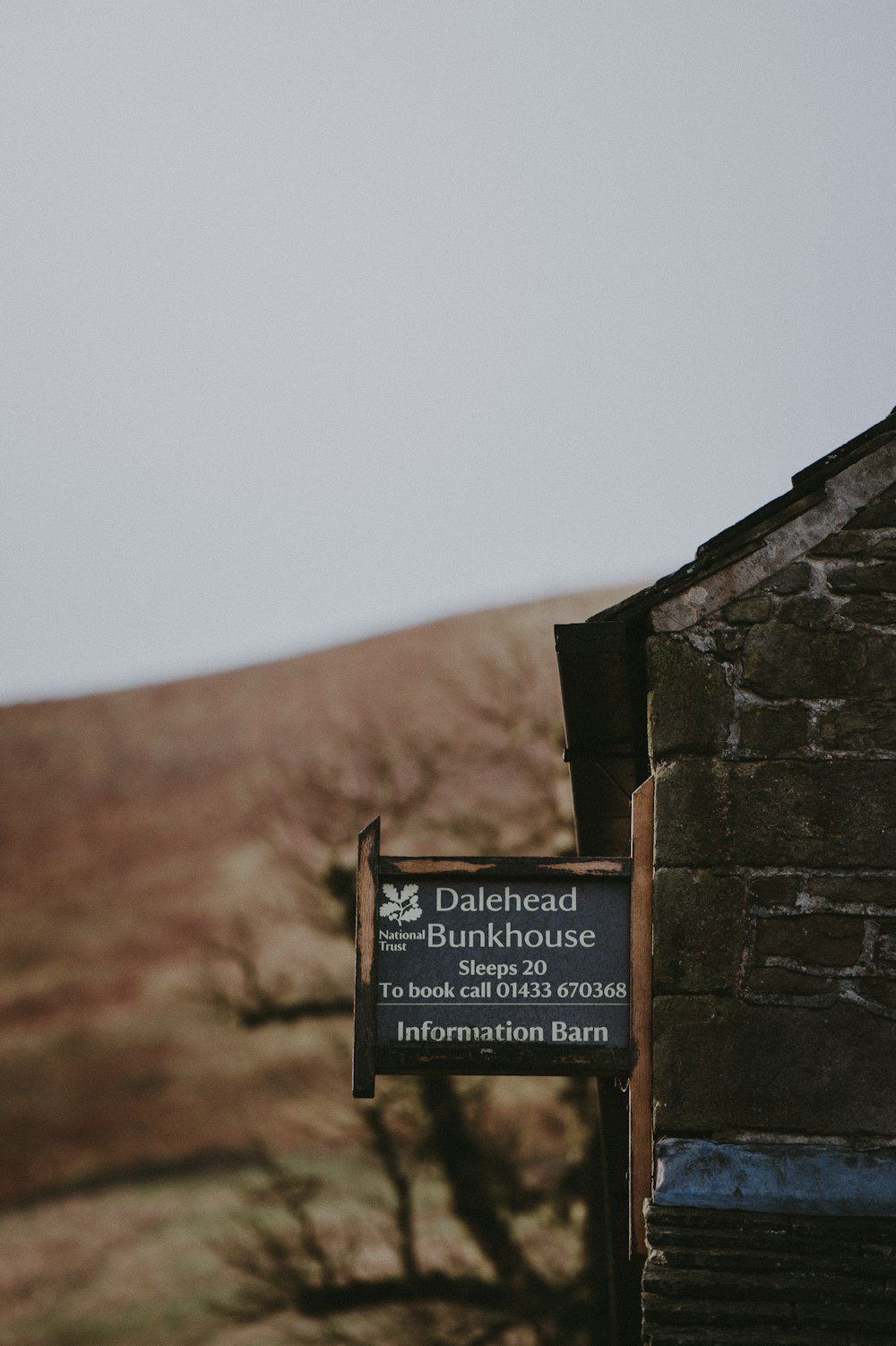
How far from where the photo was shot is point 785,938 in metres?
4.05

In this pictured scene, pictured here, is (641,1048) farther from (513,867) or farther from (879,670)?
(879,670)

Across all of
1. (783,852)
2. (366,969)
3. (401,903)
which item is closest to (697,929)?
(783,852)

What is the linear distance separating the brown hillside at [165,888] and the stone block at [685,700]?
1430cm

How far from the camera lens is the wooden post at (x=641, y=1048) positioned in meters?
3.92

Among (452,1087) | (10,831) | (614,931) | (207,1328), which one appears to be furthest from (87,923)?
(614,931)

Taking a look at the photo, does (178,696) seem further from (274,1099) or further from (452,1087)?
(452,1087)

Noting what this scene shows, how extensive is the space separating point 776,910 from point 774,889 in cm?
6

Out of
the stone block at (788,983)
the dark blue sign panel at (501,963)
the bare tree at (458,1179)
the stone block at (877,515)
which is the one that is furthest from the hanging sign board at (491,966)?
the bare tree at (458,1179)

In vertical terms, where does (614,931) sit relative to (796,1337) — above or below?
above

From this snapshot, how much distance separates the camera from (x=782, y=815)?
13.6 feet

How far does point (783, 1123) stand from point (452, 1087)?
1122 cm

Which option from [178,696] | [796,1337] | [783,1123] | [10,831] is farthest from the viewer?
[178,696]

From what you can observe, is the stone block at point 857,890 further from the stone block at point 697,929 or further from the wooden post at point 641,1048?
the wooden post at point 641,1048

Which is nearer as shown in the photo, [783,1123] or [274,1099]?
[783,1123]
